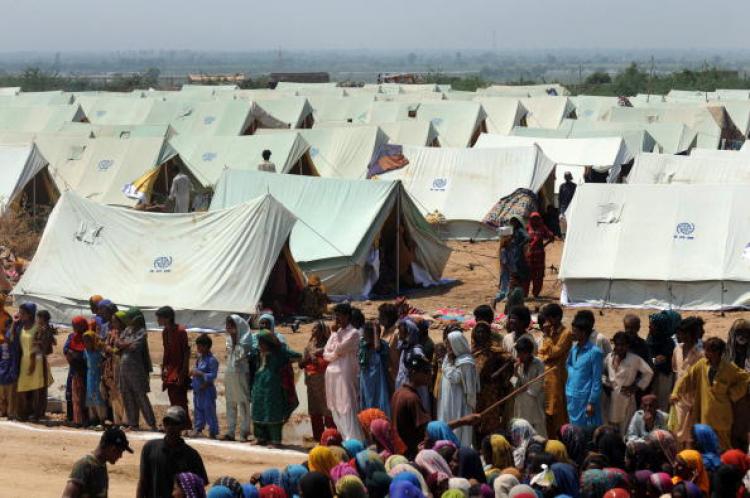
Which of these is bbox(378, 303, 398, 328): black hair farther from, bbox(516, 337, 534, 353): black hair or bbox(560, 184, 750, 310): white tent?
bbox(560, 184, 750, 310): white tent

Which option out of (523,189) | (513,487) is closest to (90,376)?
(513,487)

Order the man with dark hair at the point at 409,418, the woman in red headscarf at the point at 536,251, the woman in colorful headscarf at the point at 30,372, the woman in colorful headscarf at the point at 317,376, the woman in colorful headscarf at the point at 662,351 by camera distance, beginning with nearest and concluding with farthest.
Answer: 1. the man with dark hair at the point at 409,418
2. the woman in colorful headscarf at the point at 662,351
3. the woman in colorful headscarf at the point at 317,376
4. the woman in colorful headscarf at the point at 30,372
5. the woman in red headscarf at the point at 536,251

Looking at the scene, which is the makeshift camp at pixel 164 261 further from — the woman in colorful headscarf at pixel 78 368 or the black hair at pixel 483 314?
the black hair at pixel 483 314

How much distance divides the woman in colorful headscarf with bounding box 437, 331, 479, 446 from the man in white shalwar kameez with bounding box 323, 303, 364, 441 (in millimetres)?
1171

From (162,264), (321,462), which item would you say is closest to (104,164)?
(162,264)

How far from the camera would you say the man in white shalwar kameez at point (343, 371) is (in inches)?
429

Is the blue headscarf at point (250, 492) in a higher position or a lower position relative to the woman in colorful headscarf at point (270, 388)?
lower

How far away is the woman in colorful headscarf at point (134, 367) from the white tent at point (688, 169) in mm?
13778

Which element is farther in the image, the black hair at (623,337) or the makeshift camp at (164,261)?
the makeshift camp at (164,261)

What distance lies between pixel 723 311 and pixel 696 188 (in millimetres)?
1688

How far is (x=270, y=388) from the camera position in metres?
11.3

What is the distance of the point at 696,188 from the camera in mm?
18188

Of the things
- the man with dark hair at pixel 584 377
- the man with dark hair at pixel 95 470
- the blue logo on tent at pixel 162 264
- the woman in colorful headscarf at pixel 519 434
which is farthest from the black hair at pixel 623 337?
the blue logo on tent at pixel 162 264

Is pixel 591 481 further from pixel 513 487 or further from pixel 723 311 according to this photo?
pixel 723 311
